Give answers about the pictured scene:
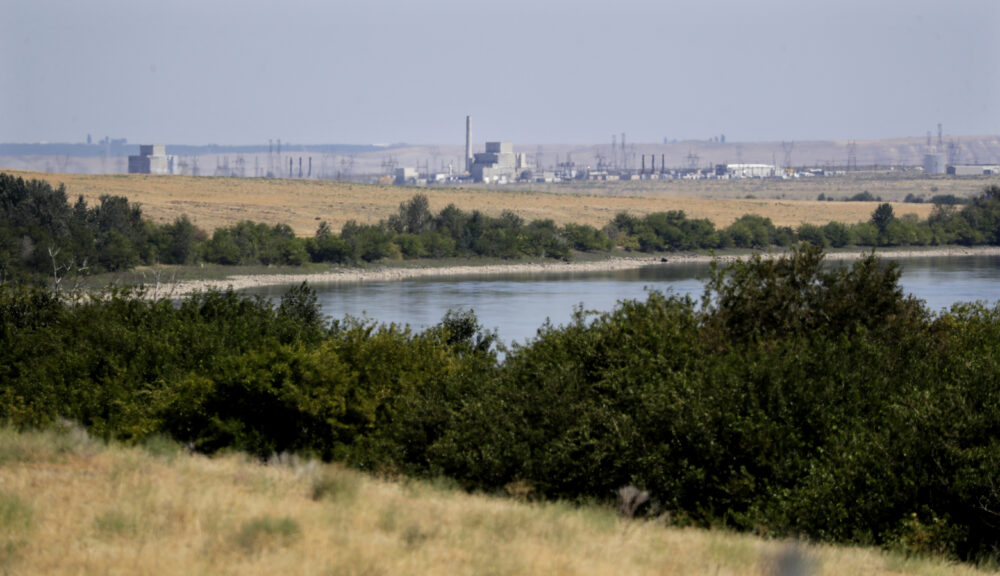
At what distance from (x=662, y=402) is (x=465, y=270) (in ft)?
260

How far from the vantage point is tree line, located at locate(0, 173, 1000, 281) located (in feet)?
Answer: 251

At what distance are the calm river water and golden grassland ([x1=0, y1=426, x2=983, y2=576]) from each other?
34.7 meters

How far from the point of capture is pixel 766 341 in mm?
19516

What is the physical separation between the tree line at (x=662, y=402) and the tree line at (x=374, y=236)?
1676 inches

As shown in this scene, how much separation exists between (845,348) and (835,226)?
105 m

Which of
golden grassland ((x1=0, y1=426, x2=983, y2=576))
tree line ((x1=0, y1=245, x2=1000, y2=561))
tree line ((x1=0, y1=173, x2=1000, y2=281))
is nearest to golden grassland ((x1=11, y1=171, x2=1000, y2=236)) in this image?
tree line ((x1=0, y1=173, x2=1000, y2=281))

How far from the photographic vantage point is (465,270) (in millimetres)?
94062

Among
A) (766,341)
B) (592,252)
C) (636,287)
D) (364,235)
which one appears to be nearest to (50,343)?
(766,341)

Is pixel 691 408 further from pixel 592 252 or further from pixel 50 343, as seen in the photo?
pixel 592 252

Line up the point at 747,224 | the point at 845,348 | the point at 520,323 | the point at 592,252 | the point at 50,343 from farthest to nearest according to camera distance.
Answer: the point at 747,224
the point at 592,252
the point at 520,323
the point at 50,343
the point at 845,348

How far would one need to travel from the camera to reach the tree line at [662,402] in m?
13.3

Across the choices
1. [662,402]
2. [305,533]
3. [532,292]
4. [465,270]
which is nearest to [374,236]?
[465,270]

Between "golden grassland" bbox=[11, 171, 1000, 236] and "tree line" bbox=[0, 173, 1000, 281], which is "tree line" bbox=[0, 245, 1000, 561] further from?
"golden grassland" bbox=[11, 171, 1000, 236]

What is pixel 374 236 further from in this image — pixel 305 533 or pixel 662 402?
pixel 305 533
